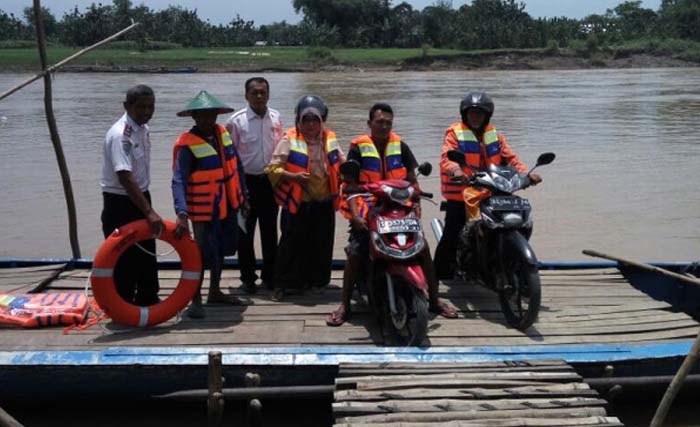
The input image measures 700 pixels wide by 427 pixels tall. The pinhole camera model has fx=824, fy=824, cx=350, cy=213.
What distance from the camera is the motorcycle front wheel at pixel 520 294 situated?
14.5 ft

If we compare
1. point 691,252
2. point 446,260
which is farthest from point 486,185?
point 691,252

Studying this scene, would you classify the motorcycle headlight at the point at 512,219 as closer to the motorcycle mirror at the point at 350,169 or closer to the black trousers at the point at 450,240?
the black trousers at the point at 450,240

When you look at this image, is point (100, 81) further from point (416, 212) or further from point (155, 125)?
point (416, 212)

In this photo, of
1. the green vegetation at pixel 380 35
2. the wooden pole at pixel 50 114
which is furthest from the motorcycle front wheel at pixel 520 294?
the green vegetation at pixel 380 35

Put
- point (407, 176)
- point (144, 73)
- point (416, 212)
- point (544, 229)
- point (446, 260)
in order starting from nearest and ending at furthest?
1. point (416, 212)
2. point (407, 176)
3. point (446, 260)
4. point (544, 229)
5. point (144, 73)

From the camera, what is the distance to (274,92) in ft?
107

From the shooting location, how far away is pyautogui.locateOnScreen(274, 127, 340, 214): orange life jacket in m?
4.91

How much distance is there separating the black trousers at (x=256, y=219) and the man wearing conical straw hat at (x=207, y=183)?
399mm

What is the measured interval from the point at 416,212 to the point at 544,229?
18.4ft

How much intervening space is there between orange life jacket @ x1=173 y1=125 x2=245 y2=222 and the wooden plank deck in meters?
0.64

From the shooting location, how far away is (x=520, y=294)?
15.2ft

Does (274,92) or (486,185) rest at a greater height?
(486,185)

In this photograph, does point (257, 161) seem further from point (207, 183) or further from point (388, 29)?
point (388, 29)

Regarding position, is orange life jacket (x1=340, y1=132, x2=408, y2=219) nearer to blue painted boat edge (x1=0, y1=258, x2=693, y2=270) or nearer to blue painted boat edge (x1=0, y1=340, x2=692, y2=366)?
blue painted boat edge (x1=0, y1=340, x2=692, y2=366)
